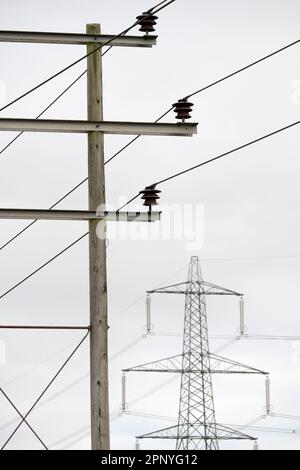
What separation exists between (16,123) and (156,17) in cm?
318

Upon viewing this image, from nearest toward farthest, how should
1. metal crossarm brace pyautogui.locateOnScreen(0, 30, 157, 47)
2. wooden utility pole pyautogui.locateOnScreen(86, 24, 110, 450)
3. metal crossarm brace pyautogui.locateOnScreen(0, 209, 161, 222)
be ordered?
wooden utility pole pyautogui.locateOnScreen(86, 24, 110, 450)
metal crossarm brace pyautogui.locateOnScreen(0, 209, 161, 222)
metal crossarm brace pyautogui.locateOnScreen(0, 30, 157, 47)

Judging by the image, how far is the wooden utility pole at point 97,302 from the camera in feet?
98.2

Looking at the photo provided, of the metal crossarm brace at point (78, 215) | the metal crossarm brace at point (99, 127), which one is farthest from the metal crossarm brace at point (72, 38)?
the metal crossarm brace at point (78, 215)

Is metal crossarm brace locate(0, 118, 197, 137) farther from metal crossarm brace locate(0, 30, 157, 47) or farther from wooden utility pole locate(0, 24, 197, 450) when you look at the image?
metal crossarm brace locate(0, 30, 157, 47)

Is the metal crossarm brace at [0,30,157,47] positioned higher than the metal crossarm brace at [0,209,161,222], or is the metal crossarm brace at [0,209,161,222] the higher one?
the metal crossarm brace at [0,30,157,47]

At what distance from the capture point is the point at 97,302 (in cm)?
3009

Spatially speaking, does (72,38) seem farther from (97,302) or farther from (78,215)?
(97,302)

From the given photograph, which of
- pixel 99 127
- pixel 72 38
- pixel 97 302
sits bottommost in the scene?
pixel 97 302

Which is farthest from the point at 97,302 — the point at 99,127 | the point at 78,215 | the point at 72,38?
the point at 72,38

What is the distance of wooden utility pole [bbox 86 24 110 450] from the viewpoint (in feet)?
98.2

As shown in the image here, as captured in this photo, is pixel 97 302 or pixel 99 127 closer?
pixel 97 302

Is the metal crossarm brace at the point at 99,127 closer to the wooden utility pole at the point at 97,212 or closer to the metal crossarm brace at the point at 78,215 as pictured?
the wooden utility pole at the point at 97,212

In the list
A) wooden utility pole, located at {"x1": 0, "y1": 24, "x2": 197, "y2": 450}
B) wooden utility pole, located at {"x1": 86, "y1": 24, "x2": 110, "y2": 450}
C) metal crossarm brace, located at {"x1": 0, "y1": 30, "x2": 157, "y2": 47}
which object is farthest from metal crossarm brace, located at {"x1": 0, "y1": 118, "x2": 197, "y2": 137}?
metal crossarm brace, located at {"x1": 0, "y1": 30, "x2": 157, "y2": 47}
